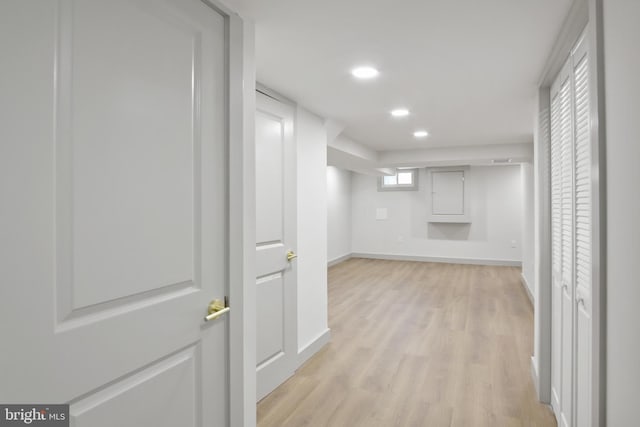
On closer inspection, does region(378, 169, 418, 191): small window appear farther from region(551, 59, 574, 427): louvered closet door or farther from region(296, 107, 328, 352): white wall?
region(551, 59, 574, 427): louvered closet door

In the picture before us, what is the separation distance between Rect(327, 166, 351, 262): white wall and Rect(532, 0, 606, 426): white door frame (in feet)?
18.8

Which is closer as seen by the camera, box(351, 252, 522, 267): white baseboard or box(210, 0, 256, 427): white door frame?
box(210, 0, 256, 427): white door frame

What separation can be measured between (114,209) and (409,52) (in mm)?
1674

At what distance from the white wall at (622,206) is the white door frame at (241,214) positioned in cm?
132

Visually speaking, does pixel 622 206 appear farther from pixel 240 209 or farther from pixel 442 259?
pixel 442 259

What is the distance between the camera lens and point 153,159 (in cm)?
123

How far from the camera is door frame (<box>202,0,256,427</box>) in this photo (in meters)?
1.55

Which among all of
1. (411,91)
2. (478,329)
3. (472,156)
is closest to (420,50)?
(411,91)

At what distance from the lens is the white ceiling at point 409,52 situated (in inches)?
62.0

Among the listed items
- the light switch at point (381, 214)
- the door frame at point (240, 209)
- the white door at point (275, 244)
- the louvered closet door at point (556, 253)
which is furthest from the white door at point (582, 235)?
the light switch at point (381, 214)

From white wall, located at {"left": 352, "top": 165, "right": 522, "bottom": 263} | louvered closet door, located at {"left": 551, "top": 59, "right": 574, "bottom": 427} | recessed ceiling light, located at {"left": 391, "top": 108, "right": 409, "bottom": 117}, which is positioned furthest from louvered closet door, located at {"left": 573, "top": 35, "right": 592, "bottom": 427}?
white wall, located at {"left": 352, "top": 165, "right": 522, "bottom": 263}

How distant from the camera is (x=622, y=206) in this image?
1013 millimetres

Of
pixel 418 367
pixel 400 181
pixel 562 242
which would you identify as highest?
pixel 400 181

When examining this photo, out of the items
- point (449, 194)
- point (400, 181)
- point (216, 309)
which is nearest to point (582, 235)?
point (216, 309)
